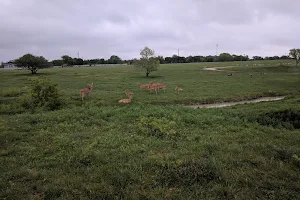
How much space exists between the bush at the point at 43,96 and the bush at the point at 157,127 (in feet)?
26.9

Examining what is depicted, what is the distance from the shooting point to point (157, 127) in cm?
1062

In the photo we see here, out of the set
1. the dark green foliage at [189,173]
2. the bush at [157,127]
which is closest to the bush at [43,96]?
the bush at [157,127]

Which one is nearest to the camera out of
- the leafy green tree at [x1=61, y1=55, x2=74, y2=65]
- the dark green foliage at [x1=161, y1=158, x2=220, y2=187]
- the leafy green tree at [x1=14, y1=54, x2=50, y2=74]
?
the dark green foliage at [x1=161, y1=158, x2=220, y2=187]

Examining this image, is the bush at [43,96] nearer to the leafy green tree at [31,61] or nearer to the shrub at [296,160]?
the shrub at [296,160]

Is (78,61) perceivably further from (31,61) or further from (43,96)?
(43,96)

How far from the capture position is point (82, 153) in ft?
25.3

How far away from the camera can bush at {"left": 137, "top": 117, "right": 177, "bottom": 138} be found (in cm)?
1005

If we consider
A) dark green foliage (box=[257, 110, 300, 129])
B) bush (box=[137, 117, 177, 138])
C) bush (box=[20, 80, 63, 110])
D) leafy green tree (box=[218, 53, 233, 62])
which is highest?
leafy green tree (box=[218, 53, 233, 62])

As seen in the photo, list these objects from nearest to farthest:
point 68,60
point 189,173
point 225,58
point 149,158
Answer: point 189,173, point 149,158, point 68,60, point 225,58

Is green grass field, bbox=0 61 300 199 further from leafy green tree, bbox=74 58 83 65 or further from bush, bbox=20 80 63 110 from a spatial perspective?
leafy green tree, bbox=74 58 83 65

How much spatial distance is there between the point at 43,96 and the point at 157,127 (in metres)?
10.5

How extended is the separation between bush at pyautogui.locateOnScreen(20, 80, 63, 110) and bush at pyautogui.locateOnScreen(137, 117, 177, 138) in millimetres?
8190

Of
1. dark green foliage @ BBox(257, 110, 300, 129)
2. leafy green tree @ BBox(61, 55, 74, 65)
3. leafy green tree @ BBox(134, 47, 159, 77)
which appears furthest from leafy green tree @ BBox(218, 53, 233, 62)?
dark green foliage @ BBox(257, 110, 300, 129)

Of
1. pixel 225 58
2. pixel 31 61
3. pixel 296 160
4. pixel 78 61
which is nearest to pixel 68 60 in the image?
pixel 78 61
